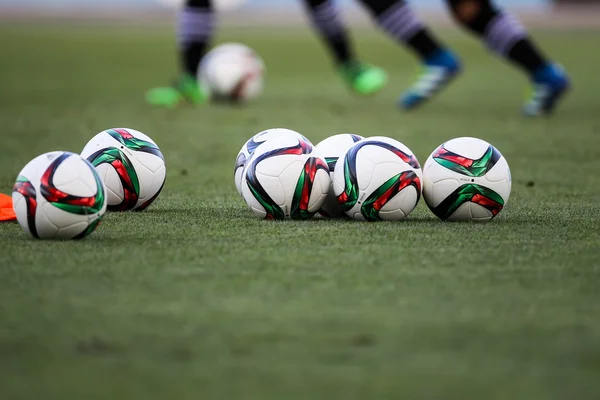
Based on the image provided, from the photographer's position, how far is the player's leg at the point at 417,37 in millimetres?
9883

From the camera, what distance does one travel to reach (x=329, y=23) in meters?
11.3

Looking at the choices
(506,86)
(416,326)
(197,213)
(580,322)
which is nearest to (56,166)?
(197,213)

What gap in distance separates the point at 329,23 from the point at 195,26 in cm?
148

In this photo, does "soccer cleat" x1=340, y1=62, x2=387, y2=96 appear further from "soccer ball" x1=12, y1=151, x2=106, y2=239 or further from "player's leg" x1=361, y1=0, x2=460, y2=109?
"soccer ball" x1=12, y1=151, x2=106, y2=239

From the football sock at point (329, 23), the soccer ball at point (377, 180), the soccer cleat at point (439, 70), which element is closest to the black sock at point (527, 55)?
the soccer cleat at point (439, 70)

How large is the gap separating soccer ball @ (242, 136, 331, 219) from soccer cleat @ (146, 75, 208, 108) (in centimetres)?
626

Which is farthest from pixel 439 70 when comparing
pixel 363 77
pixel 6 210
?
pixel 6 210

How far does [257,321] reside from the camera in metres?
3.12

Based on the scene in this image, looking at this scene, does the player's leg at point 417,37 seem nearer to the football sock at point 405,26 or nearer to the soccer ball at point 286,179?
the football sock at point 405,26

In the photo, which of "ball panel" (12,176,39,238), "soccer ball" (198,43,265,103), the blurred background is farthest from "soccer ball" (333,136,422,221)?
the blurred background

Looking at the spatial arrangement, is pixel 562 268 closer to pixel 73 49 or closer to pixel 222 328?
pixel 222 328

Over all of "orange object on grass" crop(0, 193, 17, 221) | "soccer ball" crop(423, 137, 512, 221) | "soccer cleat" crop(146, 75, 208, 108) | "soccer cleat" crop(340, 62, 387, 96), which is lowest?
"soccer cleat" crop(146, 75, 208, 108)

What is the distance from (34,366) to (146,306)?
23.1 inches

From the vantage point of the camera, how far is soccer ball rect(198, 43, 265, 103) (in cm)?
1162
